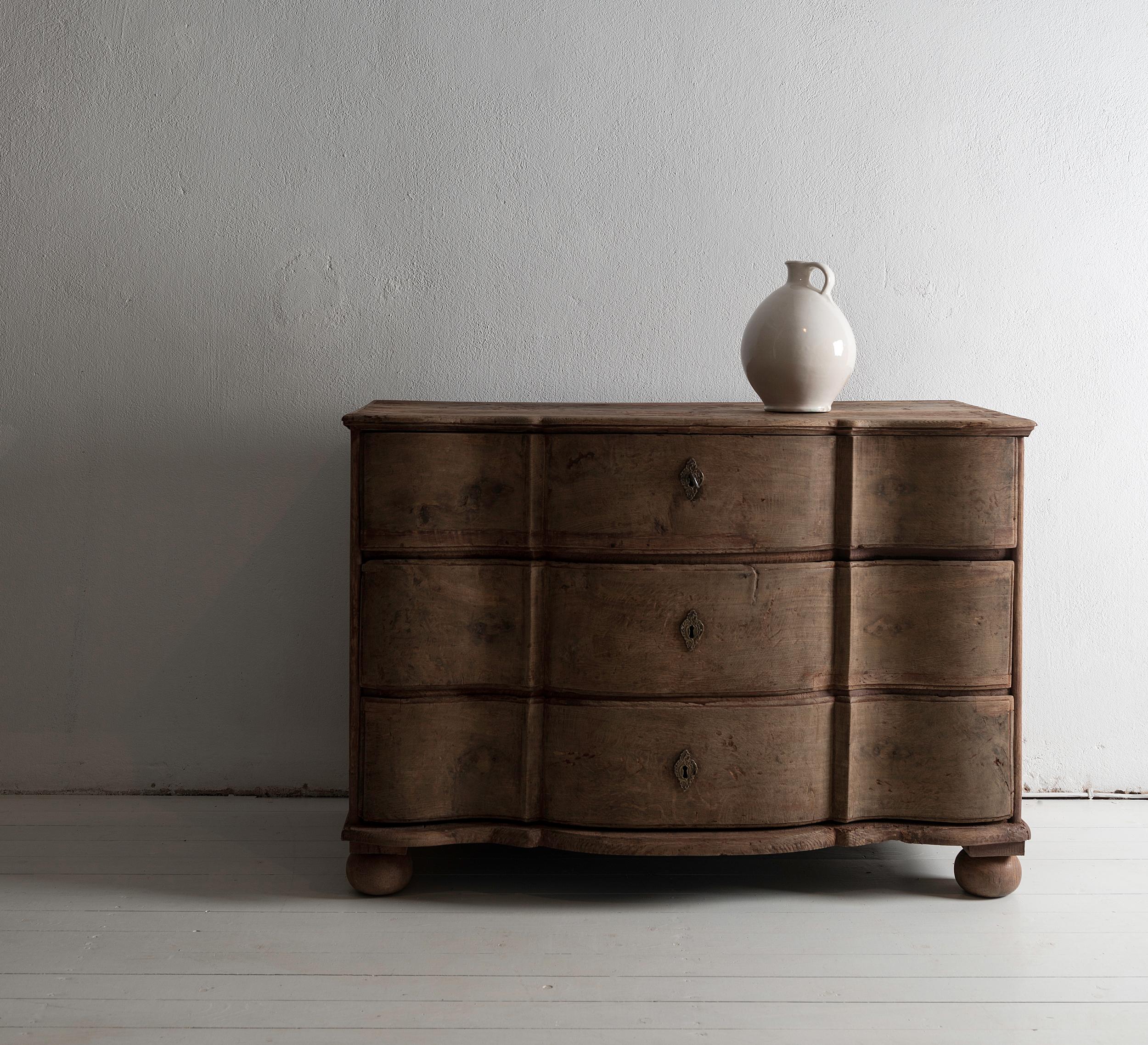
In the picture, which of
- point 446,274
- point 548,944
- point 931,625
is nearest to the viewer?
point 548,944

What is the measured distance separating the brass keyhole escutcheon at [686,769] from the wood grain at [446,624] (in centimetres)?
30

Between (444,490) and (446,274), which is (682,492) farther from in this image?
(446,274)

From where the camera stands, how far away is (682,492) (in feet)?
6.63

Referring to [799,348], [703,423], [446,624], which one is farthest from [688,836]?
[799,348]

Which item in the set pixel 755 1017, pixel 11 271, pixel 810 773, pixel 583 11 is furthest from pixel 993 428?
pixel 11 271

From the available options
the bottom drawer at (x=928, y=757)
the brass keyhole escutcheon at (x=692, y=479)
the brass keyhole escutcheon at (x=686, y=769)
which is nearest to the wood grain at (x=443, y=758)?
the brass keyhole escutcheon at (x=686, y=769)

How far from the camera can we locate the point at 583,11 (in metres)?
2.53

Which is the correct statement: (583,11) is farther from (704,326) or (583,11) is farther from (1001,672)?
(1001,672)

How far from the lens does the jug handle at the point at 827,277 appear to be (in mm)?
2158

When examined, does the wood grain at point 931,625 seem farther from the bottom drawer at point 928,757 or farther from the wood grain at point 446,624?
the wood grain at point 446,624

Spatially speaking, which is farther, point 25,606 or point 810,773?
point 25,606

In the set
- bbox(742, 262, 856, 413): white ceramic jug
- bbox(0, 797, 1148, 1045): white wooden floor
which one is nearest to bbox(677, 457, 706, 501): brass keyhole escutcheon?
bbox(742, 262, 856, 413): white ceramic jug

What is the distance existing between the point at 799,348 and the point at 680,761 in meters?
0.78

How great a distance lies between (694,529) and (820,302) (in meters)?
0.50
